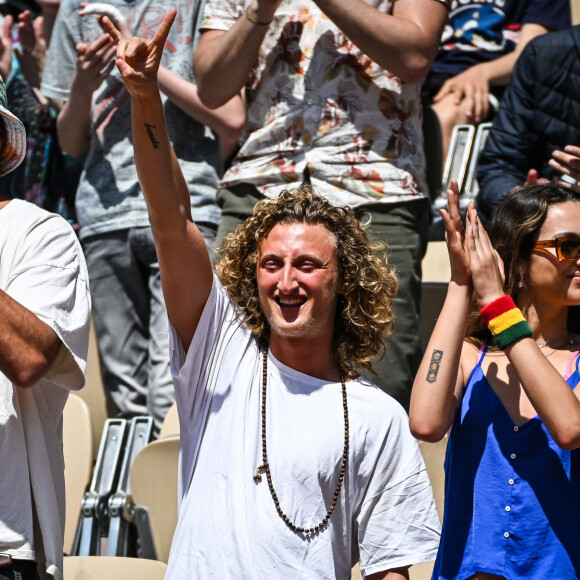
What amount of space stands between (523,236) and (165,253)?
976 millimetres

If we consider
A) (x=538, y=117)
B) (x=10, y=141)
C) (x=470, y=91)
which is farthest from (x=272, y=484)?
(x=470, y=91)

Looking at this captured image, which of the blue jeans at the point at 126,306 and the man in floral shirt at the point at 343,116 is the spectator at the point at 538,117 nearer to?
the man in floral shirt at the point at 343,116

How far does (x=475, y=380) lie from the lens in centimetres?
266

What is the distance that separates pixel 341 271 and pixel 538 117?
1715 millimetres

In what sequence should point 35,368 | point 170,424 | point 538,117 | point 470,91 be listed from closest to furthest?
1. point 35,368
2. point 170,424
3. point 538,117
4. point 470,91

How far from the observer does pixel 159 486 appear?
371cm

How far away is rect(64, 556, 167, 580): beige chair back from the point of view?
298cm

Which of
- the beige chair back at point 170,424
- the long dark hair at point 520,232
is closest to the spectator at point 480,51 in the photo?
the beige chair back at point 170,424

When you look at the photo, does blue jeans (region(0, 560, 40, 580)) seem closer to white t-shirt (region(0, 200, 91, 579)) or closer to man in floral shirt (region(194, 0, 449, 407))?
white t-shirt (region(0, 200, 91, 579))

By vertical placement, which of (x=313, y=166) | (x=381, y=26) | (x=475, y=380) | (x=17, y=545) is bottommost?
(x=17, y=545)

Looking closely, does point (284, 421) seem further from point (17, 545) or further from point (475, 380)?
point (17, 545)

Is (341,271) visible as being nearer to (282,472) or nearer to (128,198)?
(282,472)

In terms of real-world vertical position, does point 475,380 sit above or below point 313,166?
below

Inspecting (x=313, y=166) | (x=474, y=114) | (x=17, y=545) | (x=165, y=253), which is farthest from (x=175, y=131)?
(x=17, y=545)
